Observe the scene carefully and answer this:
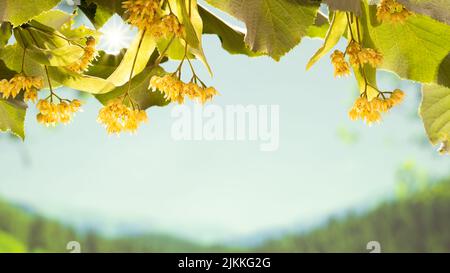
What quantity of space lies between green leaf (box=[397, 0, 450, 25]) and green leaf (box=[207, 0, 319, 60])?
0.26 feet

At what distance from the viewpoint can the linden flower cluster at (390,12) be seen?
513mm

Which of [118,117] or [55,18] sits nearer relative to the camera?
[118,117]

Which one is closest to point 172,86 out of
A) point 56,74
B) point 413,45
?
point 56,74

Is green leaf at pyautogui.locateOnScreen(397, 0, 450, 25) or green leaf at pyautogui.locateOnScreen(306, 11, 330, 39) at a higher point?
green leaf at pyautogui.locateOnScreen(306, 11, 330, 39)

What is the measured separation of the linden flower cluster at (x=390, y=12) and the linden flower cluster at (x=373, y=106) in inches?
2.5

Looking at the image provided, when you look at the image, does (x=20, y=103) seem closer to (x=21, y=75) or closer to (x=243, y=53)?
(x=21, y=75)

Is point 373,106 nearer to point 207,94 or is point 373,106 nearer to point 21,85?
point 207,94

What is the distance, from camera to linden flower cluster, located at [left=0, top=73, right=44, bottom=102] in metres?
0.54

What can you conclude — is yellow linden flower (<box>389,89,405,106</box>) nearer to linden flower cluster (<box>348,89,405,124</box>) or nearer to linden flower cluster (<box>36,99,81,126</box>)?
linden flower cluster (<box>348,89,405,124</box>)

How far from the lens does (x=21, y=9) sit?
476 mm

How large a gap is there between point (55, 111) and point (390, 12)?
0.99 ft

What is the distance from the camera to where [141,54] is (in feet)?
1.71

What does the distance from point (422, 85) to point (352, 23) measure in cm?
11

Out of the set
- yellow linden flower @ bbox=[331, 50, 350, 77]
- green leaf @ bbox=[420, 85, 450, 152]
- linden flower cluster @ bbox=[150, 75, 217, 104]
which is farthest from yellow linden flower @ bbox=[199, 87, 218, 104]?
green leaf @ bbox=[420, 85, 450, 152]
